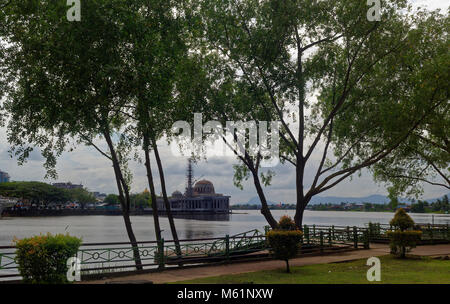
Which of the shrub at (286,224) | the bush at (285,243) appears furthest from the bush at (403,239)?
the bush at (285,243)

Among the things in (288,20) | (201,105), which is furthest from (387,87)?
(201,105)

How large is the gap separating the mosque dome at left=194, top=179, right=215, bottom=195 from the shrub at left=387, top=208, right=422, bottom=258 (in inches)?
6863

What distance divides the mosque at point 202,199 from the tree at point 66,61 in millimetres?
165335

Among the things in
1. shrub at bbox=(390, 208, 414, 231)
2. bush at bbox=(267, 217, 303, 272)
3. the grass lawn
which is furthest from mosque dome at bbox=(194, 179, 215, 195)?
bush at bbox=(267, 217, 303, 272)

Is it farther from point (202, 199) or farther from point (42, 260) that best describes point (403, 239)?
point (202, 199)

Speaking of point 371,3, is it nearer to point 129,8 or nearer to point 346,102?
point 346,102

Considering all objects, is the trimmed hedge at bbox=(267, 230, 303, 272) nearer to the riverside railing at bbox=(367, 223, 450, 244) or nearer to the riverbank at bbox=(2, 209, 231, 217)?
the riverside railing at bbox=(367, 223, 450, 244)

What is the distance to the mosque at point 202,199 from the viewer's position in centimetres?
18635

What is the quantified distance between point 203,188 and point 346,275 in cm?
18173

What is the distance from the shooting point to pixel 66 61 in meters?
13.7

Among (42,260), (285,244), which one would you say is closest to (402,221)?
(285,244)

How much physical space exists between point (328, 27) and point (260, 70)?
4118 millimetres

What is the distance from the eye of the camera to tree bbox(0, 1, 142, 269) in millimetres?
13422

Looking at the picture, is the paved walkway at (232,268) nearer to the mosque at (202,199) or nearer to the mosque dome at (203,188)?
the mosque at (202,199)
